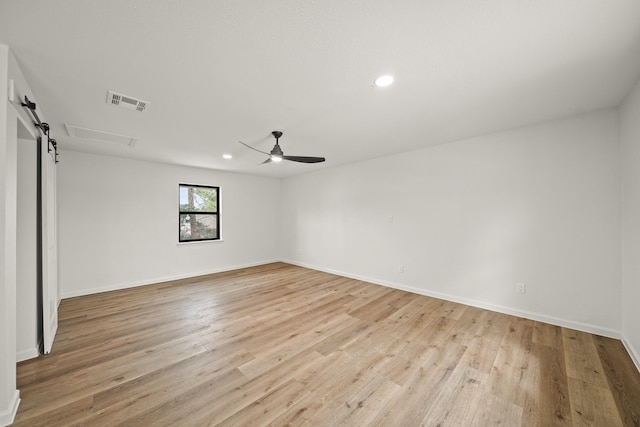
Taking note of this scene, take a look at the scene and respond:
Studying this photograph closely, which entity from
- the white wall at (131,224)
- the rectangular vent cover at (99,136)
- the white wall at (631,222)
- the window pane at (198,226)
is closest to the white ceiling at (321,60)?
the rectangular vent cover at (99,136)

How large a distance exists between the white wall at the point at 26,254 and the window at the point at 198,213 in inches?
109

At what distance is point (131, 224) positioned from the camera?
14.5ft

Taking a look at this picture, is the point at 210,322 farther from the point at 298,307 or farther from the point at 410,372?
the point at 410,372

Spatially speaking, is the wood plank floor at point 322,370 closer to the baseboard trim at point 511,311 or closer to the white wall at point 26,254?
the baseboard trim at point 511,311

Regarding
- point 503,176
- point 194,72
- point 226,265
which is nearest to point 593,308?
point 503,176

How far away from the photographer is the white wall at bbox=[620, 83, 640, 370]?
208cm

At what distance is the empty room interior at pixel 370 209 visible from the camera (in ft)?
4.84

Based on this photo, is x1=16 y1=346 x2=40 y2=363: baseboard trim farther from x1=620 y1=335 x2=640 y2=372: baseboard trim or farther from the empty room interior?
x1=620 y1=335 x2=640 y2=372: baseboard trim

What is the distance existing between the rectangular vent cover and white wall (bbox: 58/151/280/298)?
1096 mm

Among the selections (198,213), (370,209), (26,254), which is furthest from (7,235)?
(370,209)

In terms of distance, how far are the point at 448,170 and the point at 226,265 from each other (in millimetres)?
5032

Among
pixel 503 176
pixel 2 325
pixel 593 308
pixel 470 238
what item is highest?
pixel 503 176

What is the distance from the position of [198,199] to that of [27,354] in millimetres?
3585

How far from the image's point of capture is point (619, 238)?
8.11 ft
